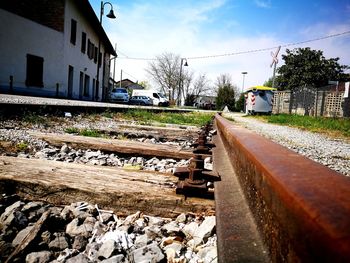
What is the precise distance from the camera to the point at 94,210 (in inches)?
52.6

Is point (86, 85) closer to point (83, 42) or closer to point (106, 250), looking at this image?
point (83, 42)

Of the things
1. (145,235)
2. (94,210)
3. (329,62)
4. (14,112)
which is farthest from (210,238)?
(329,62)

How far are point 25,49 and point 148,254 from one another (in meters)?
18.5

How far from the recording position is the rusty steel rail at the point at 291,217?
1.11 feet

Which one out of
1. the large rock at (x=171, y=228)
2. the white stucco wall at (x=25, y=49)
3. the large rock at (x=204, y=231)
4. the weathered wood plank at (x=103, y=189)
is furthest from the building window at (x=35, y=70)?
the large rock at (x=204, y=231)

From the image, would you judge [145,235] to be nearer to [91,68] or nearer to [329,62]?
[91,68]

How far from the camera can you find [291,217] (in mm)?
466

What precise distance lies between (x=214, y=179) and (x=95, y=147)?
157 centimetres

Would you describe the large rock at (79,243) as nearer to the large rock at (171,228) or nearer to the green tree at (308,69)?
the large rock at (171,228)

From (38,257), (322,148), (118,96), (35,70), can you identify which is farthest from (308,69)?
(38,257)

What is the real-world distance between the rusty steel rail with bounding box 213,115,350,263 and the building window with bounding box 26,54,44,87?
726 inches

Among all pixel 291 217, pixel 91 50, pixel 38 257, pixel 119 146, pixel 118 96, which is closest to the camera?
pixel 291 217

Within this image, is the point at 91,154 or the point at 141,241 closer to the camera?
the point at 141,241

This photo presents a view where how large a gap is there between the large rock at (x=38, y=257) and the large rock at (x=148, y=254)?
11.8 inches
